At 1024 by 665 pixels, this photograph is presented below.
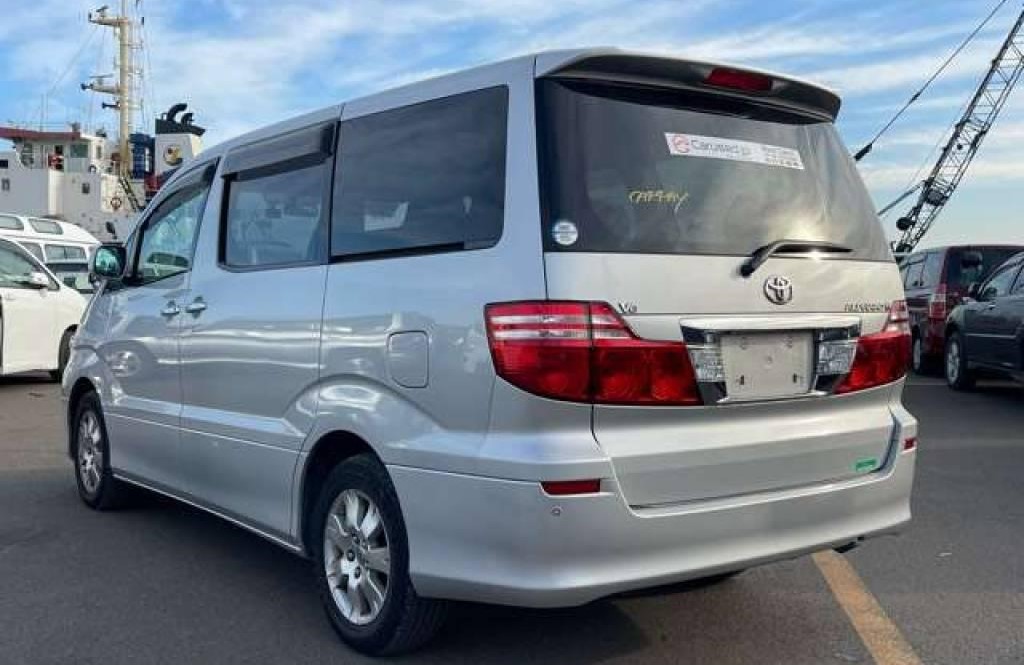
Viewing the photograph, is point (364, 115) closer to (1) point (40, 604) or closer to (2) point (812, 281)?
(2) point (812, 281)

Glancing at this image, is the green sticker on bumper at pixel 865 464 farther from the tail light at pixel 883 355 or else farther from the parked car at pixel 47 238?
the parked car at pixel 47 238

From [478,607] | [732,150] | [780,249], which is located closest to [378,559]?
[478,607]

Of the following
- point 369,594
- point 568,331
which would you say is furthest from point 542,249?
point 369,594

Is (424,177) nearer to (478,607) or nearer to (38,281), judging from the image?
(478,607)

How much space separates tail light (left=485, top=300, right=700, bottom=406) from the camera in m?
3.05

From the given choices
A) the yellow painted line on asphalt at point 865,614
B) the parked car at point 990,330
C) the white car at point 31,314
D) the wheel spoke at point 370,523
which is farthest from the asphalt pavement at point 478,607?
the white car at point 31,314

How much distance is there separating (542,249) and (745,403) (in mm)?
871

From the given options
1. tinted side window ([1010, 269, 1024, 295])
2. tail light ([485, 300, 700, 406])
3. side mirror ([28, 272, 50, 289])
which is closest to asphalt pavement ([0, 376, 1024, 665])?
tail light ([485, 300, 700, 406])

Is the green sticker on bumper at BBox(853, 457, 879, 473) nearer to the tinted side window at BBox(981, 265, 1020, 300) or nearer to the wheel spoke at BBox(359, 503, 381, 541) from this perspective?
the wheel spoke at BBox(359, 503, 381, 541)

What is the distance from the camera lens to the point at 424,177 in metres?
3.64

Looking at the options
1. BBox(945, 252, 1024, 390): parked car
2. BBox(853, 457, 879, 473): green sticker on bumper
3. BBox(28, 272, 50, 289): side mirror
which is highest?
BBox(28, 272, 50, 289): side mirror

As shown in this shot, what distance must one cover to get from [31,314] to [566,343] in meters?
10.6

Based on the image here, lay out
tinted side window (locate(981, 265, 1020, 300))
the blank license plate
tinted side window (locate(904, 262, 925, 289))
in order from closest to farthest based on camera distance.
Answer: the blank license plate, tinted side window (locate(981, 265, 1020, 300)), tinted side window (locate(904, 262, 925, 289))

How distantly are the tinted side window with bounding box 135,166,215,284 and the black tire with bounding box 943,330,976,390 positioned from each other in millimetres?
9741
